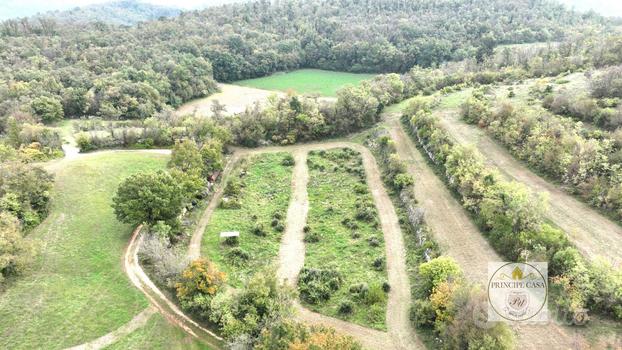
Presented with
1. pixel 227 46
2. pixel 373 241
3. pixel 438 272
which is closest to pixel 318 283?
pixel 373 241

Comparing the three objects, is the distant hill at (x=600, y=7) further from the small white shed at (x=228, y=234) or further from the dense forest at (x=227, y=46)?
the small white shed at (x=228, y=234)

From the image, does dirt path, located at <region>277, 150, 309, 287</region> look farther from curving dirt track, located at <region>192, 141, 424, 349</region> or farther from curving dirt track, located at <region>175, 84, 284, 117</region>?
curving dirt track, located at <region>175, 84, 284, 117</region>

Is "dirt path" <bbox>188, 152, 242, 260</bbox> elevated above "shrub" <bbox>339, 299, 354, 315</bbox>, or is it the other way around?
"shrub" <bbox>339, 299, 354, 315</bbox>

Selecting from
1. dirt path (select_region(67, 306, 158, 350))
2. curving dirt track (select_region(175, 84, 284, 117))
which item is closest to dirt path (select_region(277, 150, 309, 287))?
dirt path (select_region(67, 306, 158, 350))

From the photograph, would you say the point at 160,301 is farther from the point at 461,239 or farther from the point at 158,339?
the point at 461,239

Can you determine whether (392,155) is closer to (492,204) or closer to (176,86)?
(492,204)

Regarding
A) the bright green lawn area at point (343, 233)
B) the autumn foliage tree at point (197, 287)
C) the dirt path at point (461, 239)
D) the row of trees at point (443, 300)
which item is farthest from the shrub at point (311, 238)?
the autumn foliage tree at point (197, 287)
